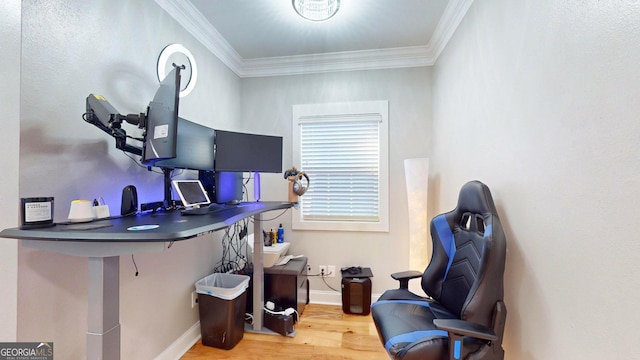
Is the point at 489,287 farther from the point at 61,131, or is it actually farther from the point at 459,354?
the point at 61,131

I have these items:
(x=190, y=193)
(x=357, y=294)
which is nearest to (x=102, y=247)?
(x=190, y=193)

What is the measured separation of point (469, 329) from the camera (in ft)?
3.34

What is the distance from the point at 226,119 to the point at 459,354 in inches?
104

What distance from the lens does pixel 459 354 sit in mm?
1030

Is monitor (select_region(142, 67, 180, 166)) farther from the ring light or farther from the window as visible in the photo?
the window

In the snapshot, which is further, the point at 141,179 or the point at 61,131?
the point at 141,179

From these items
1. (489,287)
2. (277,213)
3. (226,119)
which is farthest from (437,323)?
(226,119)

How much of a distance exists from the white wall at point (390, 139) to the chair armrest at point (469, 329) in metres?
1.59

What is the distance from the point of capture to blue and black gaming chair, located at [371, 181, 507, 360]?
3.51 feet

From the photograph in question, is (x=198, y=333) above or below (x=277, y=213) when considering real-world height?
below

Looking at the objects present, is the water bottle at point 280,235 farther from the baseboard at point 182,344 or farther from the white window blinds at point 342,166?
the baseboard at point 182,344

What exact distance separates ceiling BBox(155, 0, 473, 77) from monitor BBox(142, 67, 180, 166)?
1.06 meters

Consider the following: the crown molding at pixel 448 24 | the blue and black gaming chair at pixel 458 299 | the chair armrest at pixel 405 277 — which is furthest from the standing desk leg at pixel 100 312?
the crown molding at pixel 448 24

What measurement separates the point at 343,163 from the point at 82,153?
213 centimetres
